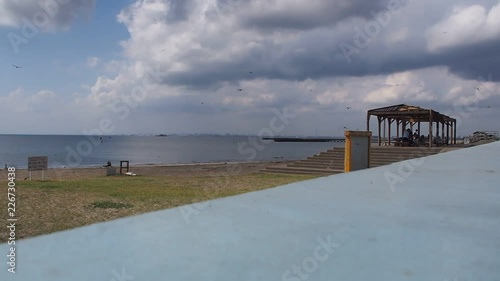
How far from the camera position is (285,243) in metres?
2.23

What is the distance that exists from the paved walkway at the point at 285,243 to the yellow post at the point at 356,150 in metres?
8.60

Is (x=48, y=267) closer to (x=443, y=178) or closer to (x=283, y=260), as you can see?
(x=283, y=260)

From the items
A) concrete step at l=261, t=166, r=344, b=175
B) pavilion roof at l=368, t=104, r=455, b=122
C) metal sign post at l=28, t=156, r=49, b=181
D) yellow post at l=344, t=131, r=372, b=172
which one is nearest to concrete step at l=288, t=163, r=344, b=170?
concrete step at l=261, t=166, r=344, b=175

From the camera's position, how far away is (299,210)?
2971 mm

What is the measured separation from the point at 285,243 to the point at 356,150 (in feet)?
34.5

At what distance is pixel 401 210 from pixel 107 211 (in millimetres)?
7387

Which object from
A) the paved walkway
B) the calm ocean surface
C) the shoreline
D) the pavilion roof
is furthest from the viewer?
the calm ocean surface

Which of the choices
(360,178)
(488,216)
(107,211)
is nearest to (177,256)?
(488,216)

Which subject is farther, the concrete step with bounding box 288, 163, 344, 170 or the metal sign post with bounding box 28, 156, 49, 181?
the concrete step with bounding box 288, 163, 344, 170

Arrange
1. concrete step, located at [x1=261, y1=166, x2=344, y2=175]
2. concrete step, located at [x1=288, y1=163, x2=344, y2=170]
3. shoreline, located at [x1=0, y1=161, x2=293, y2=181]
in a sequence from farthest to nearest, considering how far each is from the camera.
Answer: shoreline, located at [x1=0, y1=161, x2=293, y2=181], concrete step, located at [x1=288, y1=163, x2=344, y2=170], concrete step, located at [x1=261, y1=166, x2=344, y2=175]

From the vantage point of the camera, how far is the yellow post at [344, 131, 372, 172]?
12.0 m

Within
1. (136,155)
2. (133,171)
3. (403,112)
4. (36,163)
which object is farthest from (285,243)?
(136,155)

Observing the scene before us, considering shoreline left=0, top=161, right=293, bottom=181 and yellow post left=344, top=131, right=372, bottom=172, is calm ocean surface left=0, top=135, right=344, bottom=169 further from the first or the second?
yellow post left=344, top=131, right=372, bottom=172

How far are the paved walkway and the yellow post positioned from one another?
28.2ft
